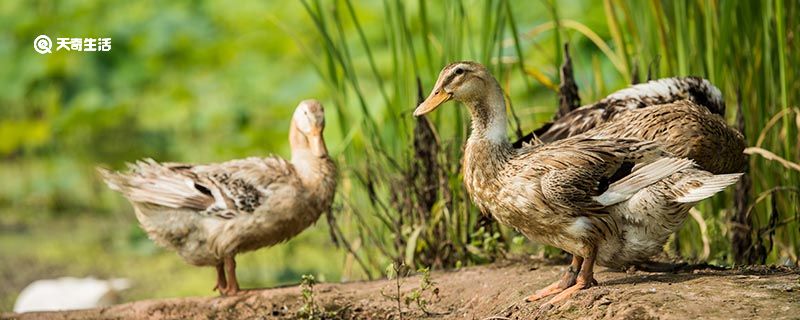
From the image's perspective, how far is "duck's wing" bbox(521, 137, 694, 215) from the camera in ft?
16.1

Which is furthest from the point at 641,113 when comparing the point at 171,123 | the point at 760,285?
the point at 171,123

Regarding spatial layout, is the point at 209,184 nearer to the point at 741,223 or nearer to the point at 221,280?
the point at 221,280

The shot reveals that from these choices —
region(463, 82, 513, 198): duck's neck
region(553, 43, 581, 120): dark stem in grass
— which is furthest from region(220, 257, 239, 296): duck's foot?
region(553, 43, 581, 120): dark stem in grass

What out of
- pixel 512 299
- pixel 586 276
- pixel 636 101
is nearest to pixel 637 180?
pixel 586 276

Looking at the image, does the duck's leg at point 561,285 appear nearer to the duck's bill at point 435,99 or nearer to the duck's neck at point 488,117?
the duck's neck at point 488,117

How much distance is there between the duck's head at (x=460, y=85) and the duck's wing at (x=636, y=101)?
0.85m

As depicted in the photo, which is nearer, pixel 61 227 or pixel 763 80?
pixel 763 80

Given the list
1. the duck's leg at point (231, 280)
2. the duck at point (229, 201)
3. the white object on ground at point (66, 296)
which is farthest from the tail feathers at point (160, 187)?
the white object on ground at point (66, 296)

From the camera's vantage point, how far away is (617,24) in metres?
6.91

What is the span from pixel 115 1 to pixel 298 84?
313cm

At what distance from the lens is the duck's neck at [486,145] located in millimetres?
5105

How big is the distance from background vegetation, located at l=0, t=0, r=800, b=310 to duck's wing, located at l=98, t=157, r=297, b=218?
600 mm

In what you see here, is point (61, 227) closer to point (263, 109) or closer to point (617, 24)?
point (263, 109)

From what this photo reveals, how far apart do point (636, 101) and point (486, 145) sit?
1.31 meters
